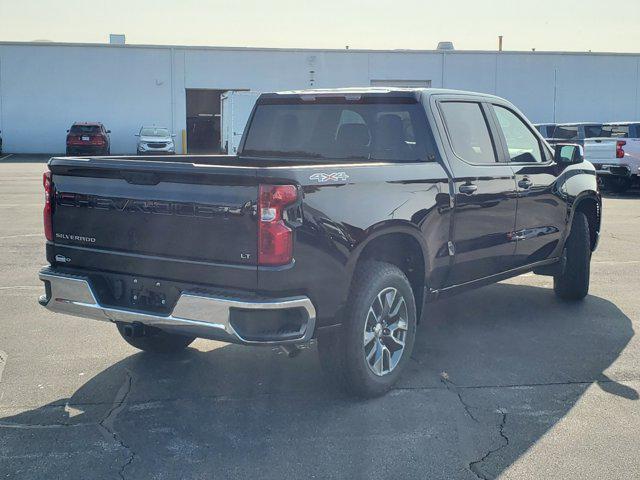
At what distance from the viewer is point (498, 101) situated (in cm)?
665

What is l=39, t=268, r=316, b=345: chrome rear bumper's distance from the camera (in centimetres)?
420

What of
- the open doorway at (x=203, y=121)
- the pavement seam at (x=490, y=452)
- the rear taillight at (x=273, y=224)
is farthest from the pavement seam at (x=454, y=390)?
the open doorway at (x=203, y=121)

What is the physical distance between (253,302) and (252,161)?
245cm

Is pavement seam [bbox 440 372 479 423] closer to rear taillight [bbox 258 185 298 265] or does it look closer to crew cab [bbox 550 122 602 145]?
rear taillight [bbox 258 185 298 265]

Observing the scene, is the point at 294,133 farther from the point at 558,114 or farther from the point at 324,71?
the point at 558,114

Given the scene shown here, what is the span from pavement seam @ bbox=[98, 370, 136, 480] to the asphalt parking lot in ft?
0.04

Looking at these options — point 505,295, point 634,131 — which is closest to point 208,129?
point 634,131

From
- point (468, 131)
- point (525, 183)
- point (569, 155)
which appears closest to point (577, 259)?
point (569, 155)

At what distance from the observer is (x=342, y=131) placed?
5.99m

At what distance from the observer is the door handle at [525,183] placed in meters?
6.50

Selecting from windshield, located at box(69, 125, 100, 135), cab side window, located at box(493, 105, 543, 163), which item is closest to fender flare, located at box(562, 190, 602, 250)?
cab side window, located at box(493, 105, 543, 163)

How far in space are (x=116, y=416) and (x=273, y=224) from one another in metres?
1.52

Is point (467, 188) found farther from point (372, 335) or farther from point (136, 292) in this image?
point (136, 292)

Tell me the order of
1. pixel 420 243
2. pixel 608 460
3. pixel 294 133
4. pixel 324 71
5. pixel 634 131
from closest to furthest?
1. pixel 608 460
2. pixel 420 243
3. pixel 294 133
4. pixel 634 131
5. pixel 324 71
